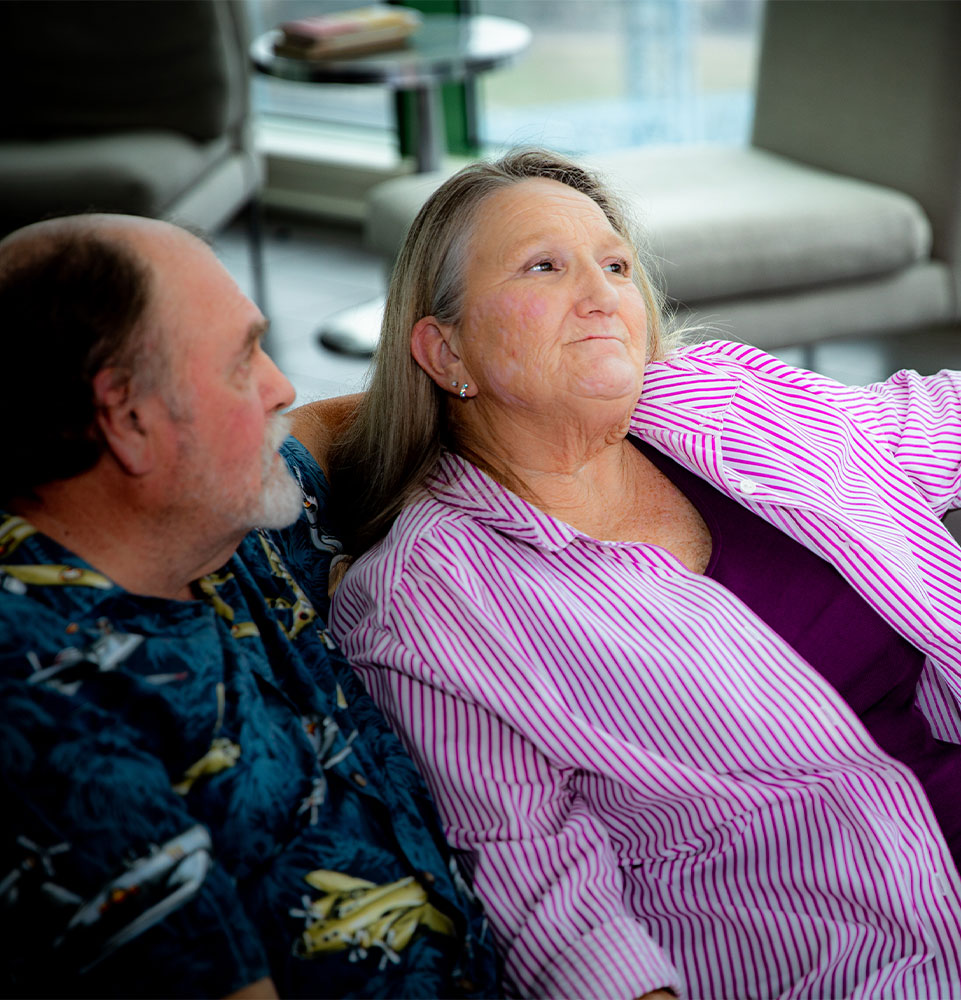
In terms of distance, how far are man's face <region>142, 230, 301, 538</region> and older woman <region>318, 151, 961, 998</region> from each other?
25cm

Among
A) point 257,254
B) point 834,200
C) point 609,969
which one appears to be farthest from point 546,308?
point 257,254

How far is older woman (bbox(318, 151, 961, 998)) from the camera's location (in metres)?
1.20

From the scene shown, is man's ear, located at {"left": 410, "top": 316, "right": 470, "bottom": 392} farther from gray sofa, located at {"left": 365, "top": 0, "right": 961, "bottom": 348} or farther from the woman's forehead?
gray sofa, located at {"left": 365, "top": 0, "right": 961, "bottom": 348}

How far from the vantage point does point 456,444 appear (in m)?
1.51

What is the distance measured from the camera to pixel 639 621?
4.18 feet

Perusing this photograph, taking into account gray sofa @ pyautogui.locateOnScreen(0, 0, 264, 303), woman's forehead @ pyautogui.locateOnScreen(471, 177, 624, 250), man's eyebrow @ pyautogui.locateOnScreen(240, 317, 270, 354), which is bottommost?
gray sofa @ pyautogui.locateOnScreen(0, 0, 264, 303)

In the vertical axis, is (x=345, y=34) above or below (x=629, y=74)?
above

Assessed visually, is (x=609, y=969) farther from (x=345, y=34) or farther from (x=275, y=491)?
(x=345, y=34)

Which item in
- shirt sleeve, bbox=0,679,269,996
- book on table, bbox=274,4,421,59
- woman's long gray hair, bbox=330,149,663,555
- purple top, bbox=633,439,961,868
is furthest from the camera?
book on table, bbox=274,4,421,59

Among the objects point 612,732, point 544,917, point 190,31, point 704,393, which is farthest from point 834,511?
point 190,31

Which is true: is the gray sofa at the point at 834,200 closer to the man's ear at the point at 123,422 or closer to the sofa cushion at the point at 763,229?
the sofa cushion at the point at 763,229

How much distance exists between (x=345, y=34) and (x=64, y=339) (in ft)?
10.5

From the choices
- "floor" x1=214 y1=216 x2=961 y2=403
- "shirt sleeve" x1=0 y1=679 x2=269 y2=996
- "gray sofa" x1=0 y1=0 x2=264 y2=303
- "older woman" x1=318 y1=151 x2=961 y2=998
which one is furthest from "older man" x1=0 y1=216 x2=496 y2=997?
"gray sofa" x1=0 y1=0 x2=264 y2=303

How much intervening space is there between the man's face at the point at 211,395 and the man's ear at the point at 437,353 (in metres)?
0.38
